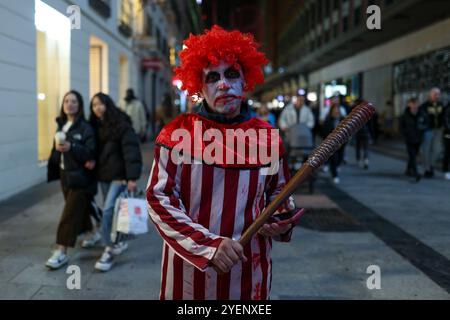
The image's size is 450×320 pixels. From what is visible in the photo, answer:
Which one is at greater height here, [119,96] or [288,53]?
[288,53]

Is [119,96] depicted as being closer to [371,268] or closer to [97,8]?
[97,8]

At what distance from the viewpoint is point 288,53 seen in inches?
2753

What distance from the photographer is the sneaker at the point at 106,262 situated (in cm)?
537

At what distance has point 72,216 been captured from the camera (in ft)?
18.6

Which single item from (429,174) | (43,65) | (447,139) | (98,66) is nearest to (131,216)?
(43,65)

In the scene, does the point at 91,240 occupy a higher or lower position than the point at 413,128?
lower

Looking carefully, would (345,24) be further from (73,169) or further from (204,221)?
(204,221)

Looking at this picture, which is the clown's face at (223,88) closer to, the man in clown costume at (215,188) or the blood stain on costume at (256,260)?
the man in clown costume at (215,188)

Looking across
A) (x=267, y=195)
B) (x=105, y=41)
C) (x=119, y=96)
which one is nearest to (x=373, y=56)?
(x=119, y=96)

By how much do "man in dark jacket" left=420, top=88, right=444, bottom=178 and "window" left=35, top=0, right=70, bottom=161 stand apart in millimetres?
7902

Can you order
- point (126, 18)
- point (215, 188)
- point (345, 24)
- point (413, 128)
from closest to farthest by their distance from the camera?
point (215, 188)
point (413, 128)
point (126, 18)
point (345, 24)

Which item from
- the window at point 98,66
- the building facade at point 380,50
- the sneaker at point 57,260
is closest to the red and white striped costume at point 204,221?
the sneaker at point 57,260

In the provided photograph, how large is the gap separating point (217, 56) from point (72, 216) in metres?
3.67
